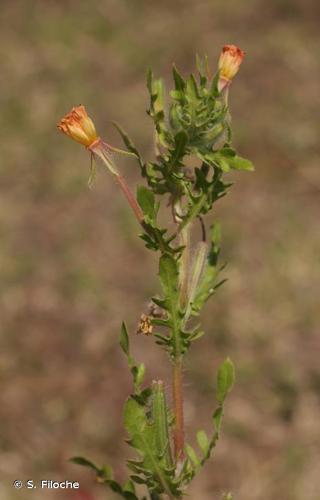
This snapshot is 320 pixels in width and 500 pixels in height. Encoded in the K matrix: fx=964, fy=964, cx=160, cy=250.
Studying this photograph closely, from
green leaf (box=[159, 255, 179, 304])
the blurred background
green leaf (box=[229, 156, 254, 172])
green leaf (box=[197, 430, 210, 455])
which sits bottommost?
green leaf (box=[197, 430, 210, 455])

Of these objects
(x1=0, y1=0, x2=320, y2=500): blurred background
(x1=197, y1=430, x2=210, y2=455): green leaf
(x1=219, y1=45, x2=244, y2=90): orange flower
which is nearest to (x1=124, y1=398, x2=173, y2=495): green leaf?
(x1=197, y1=430, x2=210, y2=455): green leaf

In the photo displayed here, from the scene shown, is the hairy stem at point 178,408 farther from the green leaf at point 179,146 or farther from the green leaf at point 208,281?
the green leaf at point 179,146

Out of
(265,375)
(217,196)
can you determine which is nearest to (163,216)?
(265,375)

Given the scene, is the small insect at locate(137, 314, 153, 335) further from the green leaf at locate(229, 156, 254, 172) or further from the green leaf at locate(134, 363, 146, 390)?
the green leaf at locate(229, 156, 254, 172)

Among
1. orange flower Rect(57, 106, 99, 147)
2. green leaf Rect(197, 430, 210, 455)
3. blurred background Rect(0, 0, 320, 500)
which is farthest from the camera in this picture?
blurred background Rect(0, 0, 320, 500)

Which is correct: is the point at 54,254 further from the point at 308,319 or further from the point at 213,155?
the point at 213,155

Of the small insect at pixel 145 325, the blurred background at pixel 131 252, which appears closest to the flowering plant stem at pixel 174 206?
the small insect at pixel 145 325

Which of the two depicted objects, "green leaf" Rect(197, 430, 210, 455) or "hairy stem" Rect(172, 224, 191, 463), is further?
"green leaf" Rect(197, 430, 210, 455)

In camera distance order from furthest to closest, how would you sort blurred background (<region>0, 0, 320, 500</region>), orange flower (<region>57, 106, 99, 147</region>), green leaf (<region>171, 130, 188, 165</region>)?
blurred background (<region>0, 0, 320, 500</region>)
orange flower (<region>57, 106, 99, 147</region>)
green leaf (<region>171, 130, 188, 165</region>)

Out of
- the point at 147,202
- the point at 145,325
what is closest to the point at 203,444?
the point at 145,325
